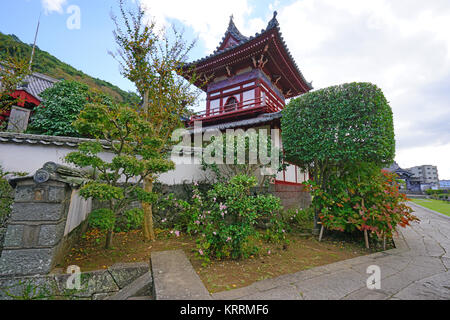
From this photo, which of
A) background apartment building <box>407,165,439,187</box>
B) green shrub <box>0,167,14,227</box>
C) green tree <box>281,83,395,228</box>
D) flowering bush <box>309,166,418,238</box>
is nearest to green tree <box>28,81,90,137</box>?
green shrub <box>0,167,14,227</box>

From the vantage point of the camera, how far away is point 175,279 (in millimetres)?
2314

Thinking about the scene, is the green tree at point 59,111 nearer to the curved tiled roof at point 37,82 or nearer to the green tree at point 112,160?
the green tree at point 112,160

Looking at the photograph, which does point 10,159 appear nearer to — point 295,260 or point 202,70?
point 295,260

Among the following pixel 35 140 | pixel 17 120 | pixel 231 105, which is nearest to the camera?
pixel 35 140

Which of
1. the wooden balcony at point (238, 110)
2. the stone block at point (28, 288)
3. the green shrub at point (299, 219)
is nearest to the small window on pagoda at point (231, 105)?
the wooden balcony at point (238, 110)

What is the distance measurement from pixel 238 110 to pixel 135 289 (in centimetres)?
859

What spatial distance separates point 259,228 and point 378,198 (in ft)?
10.2

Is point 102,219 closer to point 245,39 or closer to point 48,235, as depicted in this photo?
point 48,235

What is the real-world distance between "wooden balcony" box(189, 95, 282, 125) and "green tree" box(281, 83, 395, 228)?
13.1ft

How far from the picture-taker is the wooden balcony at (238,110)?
9109mm

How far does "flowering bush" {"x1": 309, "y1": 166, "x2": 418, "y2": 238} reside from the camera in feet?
12.5

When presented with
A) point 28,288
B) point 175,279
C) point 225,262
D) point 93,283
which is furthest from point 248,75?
point 28,288
